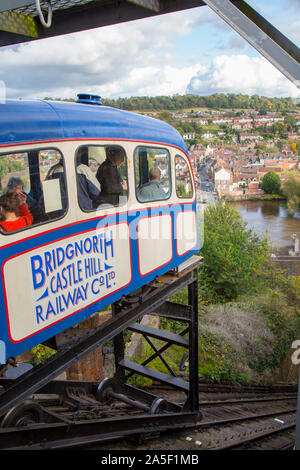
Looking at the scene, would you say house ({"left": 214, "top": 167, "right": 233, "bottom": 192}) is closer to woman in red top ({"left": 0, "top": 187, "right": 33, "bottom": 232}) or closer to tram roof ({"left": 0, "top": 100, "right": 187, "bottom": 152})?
tram roof ({"left": 0, "top": 100, "right": 187, "bottom": 152})

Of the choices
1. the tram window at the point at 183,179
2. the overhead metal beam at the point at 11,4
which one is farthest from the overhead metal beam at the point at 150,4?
the tram window at the point at 183,179

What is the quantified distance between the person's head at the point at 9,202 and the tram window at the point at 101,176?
70 centimetres

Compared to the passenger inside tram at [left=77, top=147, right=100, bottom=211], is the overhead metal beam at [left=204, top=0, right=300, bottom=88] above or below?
above

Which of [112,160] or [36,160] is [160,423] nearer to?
[112,160]

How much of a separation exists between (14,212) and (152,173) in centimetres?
234

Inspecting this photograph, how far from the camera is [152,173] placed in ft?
17.1

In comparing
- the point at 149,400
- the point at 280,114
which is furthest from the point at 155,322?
the point at 280,114

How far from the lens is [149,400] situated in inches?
279

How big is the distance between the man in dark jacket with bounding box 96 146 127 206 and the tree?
1777 inches

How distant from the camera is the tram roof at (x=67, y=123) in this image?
3.24 metres

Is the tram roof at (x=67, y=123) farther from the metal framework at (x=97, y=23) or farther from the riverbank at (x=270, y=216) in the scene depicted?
the riverbank at (x=270, y=216)

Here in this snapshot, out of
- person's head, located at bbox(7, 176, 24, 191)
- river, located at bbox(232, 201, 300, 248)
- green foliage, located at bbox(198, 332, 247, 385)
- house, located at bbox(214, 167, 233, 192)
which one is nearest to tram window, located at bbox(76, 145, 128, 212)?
person's head, located at bbox(7, 176, 24, 191)

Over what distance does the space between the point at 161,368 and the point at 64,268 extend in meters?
9.80

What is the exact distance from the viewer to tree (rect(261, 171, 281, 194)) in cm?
4810
